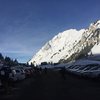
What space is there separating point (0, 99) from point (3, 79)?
259 inches

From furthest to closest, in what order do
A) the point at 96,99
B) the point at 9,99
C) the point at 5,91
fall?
the point at 5,91 → the point at 9,99 → the point at 96,99

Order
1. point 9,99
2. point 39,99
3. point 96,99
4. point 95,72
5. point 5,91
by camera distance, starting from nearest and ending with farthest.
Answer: point 96,99 < point 39,99 < point 9,99 < point 5,91 < point 95,72

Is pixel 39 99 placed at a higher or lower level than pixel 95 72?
lower

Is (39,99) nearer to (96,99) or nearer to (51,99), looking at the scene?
(51,99)

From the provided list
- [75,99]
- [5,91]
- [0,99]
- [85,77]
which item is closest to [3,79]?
[5,91]

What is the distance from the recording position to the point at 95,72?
39.0 meters

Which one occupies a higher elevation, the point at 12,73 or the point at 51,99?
the point at 12,73

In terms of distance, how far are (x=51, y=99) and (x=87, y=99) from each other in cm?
213

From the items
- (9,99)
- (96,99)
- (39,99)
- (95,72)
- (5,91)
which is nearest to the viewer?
(96,99)

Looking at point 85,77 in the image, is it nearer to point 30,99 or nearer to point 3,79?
point 3,79

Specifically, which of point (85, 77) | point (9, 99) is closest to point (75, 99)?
point (9, 99)

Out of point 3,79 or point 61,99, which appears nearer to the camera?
A: point 61,99

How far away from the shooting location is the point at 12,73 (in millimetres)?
40594

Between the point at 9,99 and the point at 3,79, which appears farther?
the point at 3,79
